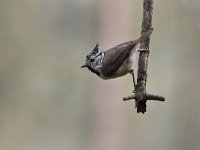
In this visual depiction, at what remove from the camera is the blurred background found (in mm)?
4812

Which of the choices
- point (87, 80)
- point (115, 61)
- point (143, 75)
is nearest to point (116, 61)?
point (115, 61)

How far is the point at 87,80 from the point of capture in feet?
17.7

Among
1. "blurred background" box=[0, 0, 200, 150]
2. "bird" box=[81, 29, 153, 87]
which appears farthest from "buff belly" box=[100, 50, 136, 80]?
"blurred background" box=[0, 0, 200, 150]

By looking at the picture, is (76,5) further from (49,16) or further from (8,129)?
(8,129)

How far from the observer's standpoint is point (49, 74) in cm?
560

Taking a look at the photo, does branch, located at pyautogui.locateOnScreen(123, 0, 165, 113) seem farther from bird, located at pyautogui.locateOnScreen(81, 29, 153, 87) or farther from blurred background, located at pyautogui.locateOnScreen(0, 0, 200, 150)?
blurred background, located at pyautogui.locateOnScreen(0, 0, 200, 150)

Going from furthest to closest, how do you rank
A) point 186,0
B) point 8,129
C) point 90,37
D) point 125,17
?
point 8,129
point 90,37
point 125,17
point 186,0

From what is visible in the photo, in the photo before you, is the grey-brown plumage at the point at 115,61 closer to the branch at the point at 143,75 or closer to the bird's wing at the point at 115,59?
the bird's wing at the point at 115,59

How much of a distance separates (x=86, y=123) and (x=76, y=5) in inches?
43.5

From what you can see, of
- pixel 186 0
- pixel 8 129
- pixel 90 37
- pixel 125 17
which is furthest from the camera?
pixel 8 129

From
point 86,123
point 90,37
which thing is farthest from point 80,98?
point 90,37

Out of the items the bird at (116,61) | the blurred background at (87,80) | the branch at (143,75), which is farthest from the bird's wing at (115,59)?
the blurred background at (87,80)

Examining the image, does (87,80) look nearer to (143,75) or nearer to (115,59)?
(115,59)

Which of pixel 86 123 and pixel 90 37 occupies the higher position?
pixel 90 37
